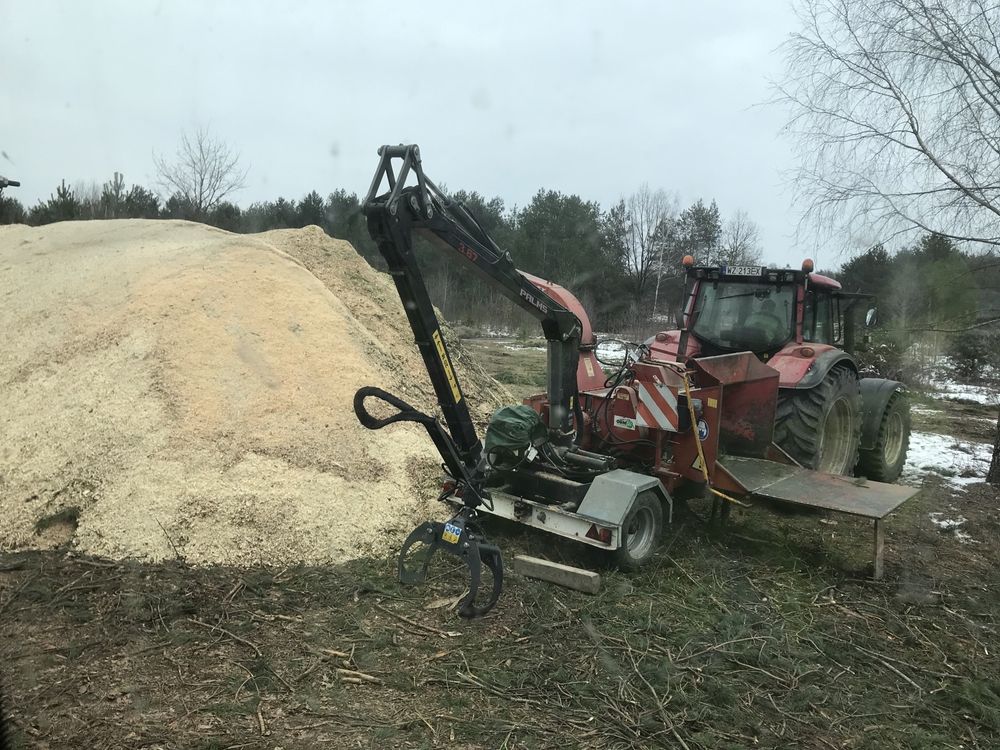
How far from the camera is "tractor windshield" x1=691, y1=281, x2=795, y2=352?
273 inches

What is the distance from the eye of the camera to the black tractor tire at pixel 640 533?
4945 millimetres

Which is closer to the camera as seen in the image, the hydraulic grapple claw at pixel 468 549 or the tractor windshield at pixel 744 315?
the hydraulic grapple claw at pixel 468 549

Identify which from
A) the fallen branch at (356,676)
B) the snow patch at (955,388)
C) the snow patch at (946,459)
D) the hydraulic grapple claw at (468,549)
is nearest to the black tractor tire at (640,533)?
the hydraulic grapple claw at (468,549)

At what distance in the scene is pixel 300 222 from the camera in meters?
24.3

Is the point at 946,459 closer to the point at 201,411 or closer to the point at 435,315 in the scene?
the point at 435,315

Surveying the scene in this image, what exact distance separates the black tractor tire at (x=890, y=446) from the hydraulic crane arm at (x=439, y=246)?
14.2ft

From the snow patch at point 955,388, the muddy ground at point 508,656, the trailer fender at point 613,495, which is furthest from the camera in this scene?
the snow patch at point 955,388

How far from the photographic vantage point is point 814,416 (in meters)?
6.35

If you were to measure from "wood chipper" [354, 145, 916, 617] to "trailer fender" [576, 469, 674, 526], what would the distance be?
0.03 feet

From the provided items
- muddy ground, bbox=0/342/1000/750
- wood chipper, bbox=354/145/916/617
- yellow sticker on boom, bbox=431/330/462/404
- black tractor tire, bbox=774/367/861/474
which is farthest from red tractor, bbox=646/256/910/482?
yellow sticker on boom, bbox=431/330/462/404

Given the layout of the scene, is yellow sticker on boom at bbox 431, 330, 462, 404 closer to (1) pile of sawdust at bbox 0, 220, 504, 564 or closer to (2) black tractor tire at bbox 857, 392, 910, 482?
(1) pile of sawdust at bbox 0, 220, 504, 564

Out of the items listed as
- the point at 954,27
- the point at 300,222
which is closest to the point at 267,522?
the point at 954,27

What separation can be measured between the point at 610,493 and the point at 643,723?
182cm

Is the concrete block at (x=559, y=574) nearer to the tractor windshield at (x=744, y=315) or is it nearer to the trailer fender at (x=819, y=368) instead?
the trailer fender at (x=819, y=368)
